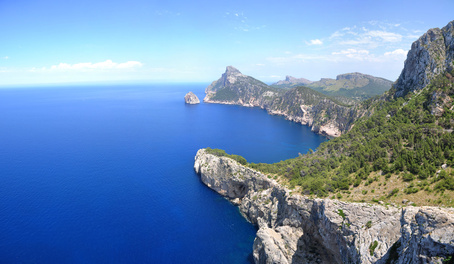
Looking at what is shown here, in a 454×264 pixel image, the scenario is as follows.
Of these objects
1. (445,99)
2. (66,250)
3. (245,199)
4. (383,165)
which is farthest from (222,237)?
(445,99)

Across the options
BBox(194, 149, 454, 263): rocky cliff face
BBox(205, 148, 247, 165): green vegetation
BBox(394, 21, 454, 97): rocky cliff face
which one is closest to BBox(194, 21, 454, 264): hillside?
BBox(194, 149, 454, 263): rocky cliff face

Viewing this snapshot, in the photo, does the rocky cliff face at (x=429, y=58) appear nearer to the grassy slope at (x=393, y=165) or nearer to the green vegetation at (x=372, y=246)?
the grassy slope at (x=393, y=165)

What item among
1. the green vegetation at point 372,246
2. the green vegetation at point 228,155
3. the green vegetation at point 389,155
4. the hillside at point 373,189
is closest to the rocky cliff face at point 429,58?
the hillside at point 373,189

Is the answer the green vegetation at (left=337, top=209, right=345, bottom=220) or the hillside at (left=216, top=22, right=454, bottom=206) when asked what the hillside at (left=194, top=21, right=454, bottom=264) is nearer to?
the green vegetation at (left=337, top=209, right=345, bottom=220)

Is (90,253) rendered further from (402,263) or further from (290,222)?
(402,263)

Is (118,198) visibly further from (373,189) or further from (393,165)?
(393,165)

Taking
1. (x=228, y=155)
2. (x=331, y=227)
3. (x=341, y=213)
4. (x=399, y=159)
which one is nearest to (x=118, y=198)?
(x=228, y=155)
